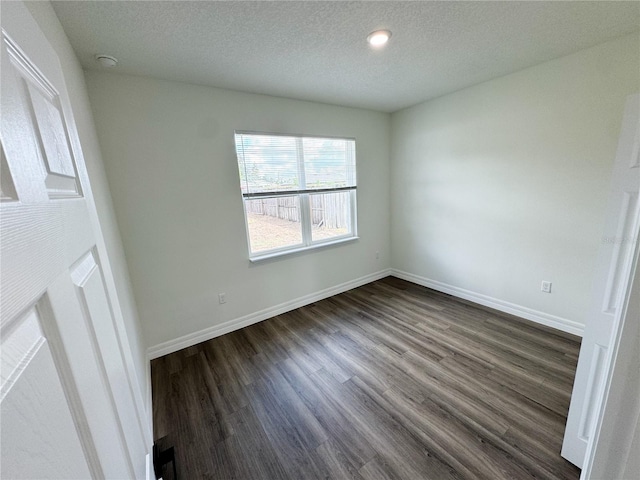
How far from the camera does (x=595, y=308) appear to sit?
1.22 metres

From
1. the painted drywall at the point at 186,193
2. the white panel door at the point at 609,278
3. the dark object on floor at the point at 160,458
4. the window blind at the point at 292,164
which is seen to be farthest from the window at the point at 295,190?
the white panel door at the point at 609,278

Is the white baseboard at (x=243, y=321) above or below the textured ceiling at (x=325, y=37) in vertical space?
below

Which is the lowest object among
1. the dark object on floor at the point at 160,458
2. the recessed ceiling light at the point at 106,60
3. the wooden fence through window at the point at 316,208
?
the dark object on floor at the point at 160,458

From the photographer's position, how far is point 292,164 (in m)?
3.01

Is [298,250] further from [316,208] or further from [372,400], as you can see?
[372,400]

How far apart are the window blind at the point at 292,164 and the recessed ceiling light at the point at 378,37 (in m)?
1.35

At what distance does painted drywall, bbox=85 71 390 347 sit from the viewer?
82.8 inches

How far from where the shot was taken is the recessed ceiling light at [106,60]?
1764 millimetres

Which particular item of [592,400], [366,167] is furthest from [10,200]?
[366,167]

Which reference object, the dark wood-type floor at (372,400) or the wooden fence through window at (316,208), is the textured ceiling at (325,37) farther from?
the dark wood-type floor at (372,400)

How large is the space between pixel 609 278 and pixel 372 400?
1494 mm

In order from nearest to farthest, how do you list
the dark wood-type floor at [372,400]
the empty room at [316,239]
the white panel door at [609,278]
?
the empty room at [316,239], the white panel door at [609,278], the dark wood-type floor at [372,400]

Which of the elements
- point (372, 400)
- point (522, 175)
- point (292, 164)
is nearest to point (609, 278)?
point (372, 400)

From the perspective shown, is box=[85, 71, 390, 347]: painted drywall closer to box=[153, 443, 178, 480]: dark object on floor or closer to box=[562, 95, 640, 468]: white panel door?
box=[153, 443, 178, 480]: dark object on floor
